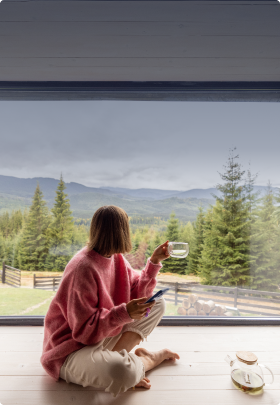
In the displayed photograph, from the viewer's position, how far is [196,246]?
1890mm

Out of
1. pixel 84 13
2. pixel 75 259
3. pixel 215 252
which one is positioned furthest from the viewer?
pixel 215 252

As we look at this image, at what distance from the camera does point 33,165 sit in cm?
190

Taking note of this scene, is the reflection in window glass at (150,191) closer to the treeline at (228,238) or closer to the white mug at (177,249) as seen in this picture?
the treeline at (228,238)

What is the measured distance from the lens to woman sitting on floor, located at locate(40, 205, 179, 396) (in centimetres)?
106

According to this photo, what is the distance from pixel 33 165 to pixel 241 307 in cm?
197

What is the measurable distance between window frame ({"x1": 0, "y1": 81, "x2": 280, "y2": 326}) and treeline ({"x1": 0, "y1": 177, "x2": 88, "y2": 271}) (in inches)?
16.5

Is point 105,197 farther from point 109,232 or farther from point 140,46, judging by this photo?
point 140,46

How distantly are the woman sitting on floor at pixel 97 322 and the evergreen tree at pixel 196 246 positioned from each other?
28.0 inches

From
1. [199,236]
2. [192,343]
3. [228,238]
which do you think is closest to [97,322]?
[192,343]

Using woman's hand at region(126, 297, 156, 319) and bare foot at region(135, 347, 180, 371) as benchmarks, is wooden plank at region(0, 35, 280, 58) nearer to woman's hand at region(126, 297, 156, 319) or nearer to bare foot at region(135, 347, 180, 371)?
woman's hand at region(126, 297, 156, 319)

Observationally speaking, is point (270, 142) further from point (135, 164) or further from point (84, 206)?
point (84, 206)

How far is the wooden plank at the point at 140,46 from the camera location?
4.60 ft

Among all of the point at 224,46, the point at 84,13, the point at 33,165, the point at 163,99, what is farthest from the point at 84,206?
the point at 224,46

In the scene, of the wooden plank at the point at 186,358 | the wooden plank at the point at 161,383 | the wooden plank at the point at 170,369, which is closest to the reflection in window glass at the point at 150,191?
the wooden plank at the point at 186,358
